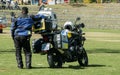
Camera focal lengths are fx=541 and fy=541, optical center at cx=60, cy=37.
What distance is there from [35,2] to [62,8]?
34.9 feet

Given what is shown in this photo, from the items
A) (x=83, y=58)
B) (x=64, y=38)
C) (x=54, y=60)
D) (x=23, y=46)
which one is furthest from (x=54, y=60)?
(x=83, y=58)

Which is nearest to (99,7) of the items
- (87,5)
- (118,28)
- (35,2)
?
(87,5)

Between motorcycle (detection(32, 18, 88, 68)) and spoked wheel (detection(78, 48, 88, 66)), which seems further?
spoked wheel (detection(78, 48, 88, 66))

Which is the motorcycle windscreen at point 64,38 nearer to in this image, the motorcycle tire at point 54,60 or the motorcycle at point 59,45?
the motorcycle at point 59,45

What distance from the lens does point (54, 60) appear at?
17891mm

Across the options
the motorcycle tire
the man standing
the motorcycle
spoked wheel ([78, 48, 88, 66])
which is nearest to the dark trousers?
the man standing

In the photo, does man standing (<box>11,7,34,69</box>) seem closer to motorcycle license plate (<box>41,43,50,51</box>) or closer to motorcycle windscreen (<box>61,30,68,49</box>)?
motorcycle license plate (<box>41,43,50,51</box>)

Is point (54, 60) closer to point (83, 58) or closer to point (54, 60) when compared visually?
point (54, 60)

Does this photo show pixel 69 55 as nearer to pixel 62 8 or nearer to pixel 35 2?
pixel 62 8

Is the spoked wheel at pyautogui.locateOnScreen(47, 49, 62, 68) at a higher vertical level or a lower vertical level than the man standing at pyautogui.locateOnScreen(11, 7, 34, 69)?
lower

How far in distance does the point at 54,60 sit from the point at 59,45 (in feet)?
1.77

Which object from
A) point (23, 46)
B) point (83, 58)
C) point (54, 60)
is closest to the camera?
point (23, 46)

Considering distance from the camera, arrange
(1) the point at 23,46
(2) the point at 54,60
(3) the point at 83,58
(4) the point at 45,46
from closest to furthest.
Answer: (4) the point at 45,46, (1) the point at 23,46, (2) the point at 54,60, (3) the point at 83,58

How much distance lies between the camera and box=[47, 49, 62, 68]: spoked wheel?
1769cm
